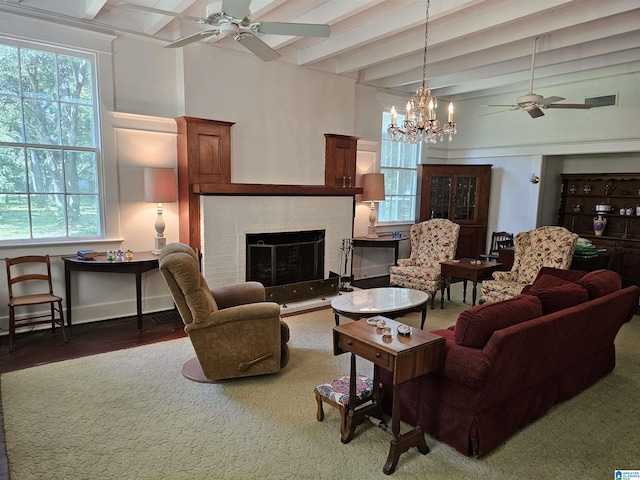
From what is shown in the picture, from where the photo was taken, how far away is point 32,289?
13.8ft

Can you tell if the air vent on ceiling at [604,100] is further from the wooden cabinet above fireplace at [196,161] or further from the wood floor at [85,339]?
the wood floor at [85,339]

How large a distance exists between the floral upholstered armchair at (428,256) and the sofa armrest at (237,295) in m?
2.36

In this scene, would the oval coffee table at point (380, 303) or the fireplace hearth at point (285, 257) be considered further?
the fireplace hearth at point (285, 257)

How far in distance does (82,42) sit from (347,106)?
3.43 m

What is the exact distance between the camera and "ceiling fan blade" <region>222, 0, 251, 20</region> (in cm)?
239

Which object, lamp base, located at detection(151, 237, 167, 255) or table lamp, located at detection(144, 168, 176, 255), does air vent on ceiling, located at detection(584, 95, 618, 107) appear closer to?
table lamp, located at detection(144, 168, 176, 255)

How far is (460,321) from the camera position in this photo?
2434mm

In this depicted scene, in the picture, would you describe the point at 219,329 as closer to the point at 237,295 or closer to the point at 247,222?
the point at 237,295

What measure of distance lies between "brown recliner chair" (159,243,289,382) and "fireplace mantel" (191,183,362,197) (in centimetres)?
148

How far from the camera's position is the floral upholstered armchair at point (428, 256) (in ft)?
17.5

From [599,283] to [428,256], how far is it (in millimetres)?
2723

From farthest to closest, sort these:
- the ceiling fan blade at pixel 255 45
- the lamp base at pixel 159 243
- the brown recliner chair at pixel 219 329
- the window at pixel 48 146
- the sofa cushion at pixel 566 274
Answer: the lamp base at pixel 159 243, the window at pixel 48 146, the sofa cushion at pixel 566 274, the brown recliner chair at pixel 219 329, the ceiling fan blade at pixel 255 45

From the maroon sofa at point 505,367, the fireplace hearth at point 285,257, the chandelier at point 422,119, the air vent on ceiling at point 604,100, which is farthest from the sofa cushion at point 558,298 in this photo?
the air vent on ceiling at point 604,100

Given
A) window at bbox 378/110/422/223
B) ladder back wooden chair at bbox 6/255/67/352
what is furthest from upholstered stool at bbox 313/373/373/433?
window at bbox 378/110/422/223
